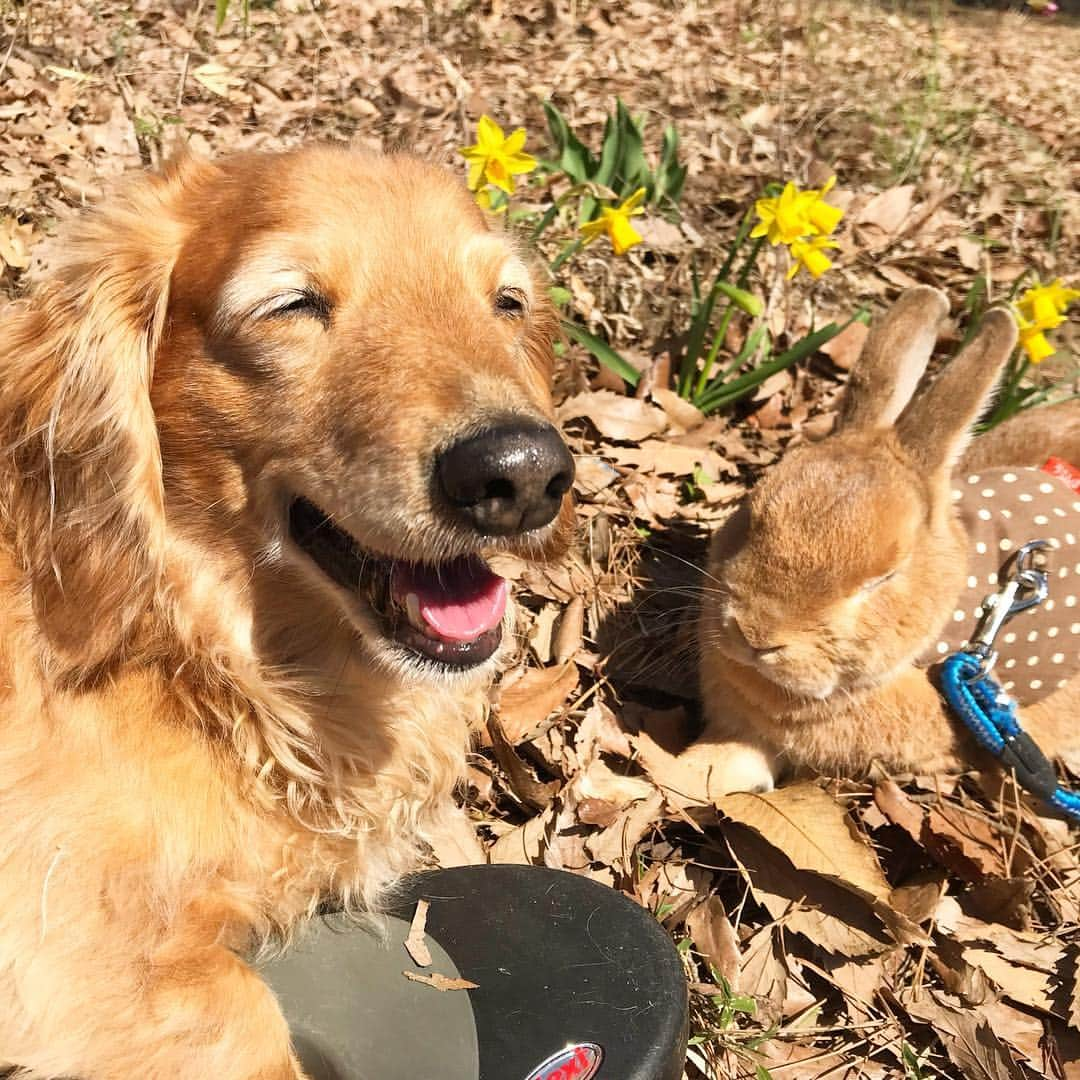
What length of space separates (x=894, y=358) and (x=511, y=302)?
3.96 feet

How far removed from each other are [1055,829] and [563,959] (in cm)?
169

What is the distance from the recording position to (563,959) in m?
2.35

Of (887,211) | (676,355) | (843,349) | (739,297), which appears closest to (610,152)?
(676,355)

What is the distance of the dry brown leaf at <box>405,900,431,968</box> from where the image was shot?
2398 millimetres

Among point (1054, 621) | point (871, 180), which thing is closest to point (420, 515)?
point (1054, 621)

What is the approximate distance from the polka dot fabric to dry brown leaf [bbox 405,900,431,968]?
1561mm

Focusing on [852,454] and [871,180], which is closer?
[852,454]

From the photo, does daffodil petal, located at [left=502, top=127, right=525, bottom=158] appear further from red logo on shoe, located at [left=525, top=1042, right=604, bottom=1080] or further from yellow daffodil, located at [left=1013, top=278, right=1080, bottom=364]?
red logo on shoe, located at [left=525, top=1042, right=604, bottom=1080]

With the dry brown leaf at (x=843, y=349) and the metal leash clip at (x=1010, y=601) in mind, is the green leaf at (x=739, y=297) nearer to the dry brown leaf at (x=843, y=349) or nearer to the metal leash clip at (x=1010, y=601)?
the dry brown leaf at (x=843, y=349)

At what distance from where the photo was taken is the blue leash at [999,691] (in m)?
2.88

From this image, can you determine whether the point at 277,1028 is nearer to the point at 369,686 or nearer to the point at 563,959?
the point at 563,959

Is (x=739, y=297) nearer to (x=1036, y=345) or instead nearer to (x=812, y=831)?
(x=1036, y=345)

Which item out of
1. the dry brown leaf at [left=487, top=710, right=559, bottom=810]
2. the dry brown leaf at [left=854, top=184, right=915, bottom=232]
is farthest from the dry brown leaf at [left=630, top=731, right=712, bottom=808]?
the dry brown leaf at [left=854, top=184, right=915, bottom=232]

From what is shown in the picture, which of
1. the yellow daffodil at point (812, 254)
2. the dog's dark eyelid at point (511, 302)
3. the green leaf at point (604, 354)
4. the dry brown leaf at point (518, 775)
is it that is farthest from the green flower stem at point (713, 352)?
the dry brown leaf at point (518, 775)
